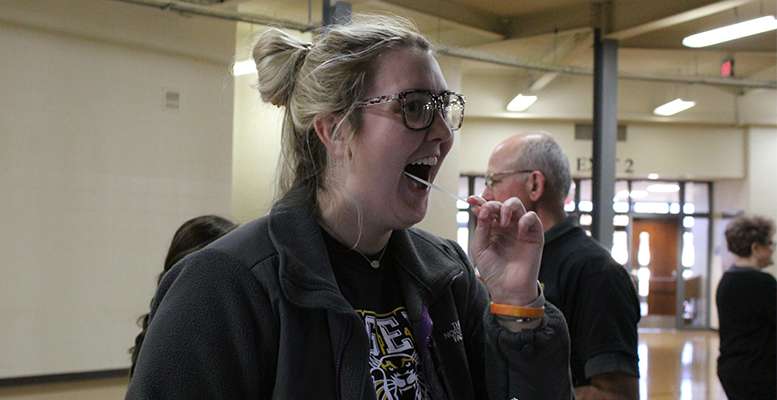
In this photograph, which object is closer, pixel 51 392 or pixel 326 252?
pixel 326 252

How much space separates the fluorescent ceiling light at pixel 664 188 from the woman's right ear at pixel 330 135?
1771 cm

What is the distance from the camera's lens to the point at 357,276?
1458 millimetres

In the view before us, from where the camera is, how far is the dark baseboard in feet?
28.0

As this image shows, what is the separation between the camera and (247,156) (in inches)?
468

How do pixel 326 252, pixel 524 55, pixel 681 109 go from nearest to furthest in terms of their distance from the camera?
pixel 326 252, pixel 524 55, pixel 681 109

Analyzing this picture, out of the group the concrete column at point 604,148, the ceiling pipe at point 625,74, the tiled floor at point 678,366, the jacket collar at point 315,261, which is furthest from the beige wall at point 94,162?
the jacket collar at point 315,261

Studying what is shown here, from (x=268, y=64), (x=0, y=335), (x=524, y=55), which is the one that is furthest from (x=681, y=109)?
(x=268, y=64)

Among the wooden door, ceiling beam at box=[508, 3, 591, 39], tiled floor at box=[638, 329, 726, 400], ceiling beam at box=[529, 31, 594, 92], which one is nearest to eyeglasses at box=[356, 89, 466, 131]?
tiled floor at box=[638, 329, 726, 400]

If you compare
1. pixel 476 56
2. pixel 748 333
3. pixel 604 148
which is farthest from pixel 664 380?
pixel 748 333

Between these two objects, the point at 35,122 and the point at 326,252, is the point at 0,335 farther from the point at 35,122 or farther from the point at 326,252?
the point at 326,252

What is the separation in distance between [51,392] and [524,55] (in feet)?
30.6

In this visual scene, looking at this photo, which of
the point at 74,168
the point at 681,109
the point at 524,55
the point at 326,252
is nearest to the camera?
the point at 326,252

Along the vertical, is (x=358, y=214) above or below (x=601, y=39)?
below

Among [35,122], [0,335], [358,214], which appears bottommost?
[0,335]
